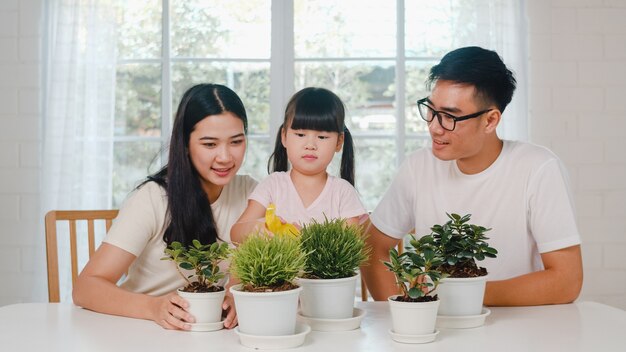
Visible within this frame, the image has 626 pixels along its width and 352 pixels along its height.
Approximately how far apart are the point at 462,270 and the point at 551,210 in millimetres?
568

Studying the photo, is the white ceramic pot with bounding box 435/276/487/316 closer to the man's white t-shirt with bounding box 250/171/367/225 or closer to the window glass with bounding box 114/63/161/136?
the man's white t-shirt with bounding box 250/171/367/225

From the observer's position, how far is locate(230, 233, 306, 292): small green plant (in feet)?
4.56

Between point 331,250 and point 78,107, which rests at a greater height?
point 78,107

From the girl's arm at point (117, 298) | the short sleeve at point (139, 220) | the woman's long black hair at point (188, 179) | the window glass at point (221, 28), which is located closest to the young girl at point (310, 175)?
the woman's long black hair at point (188, 179)

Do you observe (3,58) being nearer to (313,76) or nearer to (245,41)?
(245,41)

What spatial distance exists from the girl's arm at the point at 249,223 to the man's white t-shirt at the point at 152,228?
0.40 ft

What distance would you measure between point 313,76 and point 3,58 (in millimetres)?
1470

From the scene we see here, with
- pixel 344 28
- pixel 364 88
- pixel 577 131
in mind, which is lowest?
pixel 577 131

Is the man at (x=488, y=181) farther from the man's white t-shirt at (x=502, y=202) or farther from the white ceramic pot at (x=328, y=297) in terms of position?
the white ceramic pot at (x=328, y=297)

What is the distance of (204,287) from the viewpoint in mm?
1571

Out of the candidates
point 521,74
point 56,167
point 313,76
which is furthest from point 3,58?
point 521,74

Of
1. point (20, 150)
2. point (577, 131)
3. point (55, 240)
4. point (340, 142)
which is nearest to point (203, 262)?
point (340, 142)

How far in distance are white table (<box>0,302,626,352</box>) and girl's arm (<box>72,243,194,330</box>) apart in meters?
0.02

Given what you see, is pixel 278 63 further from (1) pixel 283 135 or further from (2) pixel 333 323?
(2) pixel 333 323
